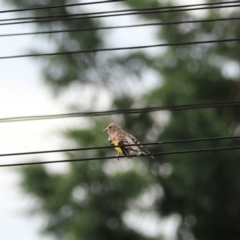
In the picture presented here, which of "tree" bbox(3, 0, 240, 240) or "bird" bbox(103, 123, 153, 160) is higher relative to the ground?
"tree" bbox(3, 0, 240, 240)

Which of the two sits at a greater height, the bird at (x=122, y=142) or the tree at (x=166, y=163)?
the tree at (x=166, y=163)

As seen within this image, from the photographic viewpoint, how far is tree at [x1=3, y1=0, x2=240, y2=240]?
21328 millimetres

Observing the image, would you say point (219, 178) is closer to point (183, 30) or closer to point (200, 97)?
point (200, 97)

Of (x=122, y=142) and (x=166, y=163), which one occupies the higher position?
(x=166, y=163)

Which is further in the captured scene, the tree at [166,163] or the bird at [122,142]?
the tree at [166,163]

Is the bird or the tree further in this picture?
the tree

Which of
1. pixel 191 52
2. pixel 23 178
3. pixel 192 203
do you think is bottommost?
pixel 192 203

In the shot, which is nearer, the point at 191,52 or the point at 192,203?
the point at 192,203

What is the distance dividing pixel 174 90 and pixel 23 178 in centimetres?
340

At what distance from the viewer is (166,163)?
22719 millimetres

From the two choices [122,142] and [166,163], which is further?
[166,163]

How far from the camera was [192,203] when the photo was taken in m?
21.9

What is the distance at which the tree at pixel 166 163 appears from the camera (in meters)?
21.3

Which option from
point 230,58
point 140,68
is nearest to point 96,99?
point 140,68
